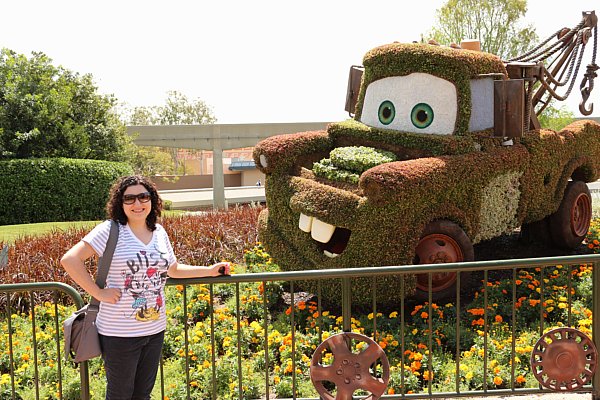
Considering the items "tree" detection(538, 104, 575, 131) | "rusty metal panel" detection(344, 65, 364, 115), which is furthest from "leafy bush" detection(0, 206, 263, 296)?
"tree" detection(538, 104, 575, 131)

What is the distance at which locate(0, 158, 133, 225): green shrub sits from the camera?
16.4m

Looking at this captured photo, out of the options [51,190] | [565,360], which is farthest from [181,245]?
[51,190]

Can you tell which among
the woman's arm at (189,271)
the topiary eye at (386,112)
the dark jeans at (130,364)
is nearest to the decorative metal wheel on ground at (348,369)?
the woman's arm at (189,271)

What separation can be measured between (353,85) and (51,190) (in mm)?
10595

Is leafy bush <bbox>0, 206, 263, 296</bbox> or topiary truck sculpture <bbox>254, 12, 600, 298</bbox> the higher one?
topiary truck sculpture <bbox>254, 12, 600, 298</bbox>

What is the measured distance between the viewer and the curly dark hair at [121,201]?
3529mm

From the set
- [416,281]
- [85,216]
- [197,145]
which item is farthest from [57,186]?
[197,145]

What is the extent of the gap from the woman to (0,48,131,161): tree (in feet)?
47.3

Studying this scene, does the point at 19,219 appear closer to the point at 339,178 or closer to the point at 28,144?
the point at 28,144

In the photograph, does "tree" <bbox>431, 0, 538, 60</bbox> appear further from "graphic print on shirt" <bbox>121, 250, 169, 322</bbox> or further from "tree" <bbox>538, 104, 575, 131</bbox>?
→ "graphic print on shirt" <bbox>121, 250, 169, 322</bbox>

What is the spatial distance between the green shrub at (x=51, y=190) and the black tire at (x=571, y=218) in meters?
12.0

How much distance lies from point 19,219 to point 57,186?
1190 millimetres

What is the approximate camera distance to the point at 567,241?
28.9ft

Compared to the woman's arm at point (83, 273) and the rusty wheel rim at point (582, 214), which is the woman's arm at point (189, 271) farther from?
the rusty wheel rim at point (582, 214)
